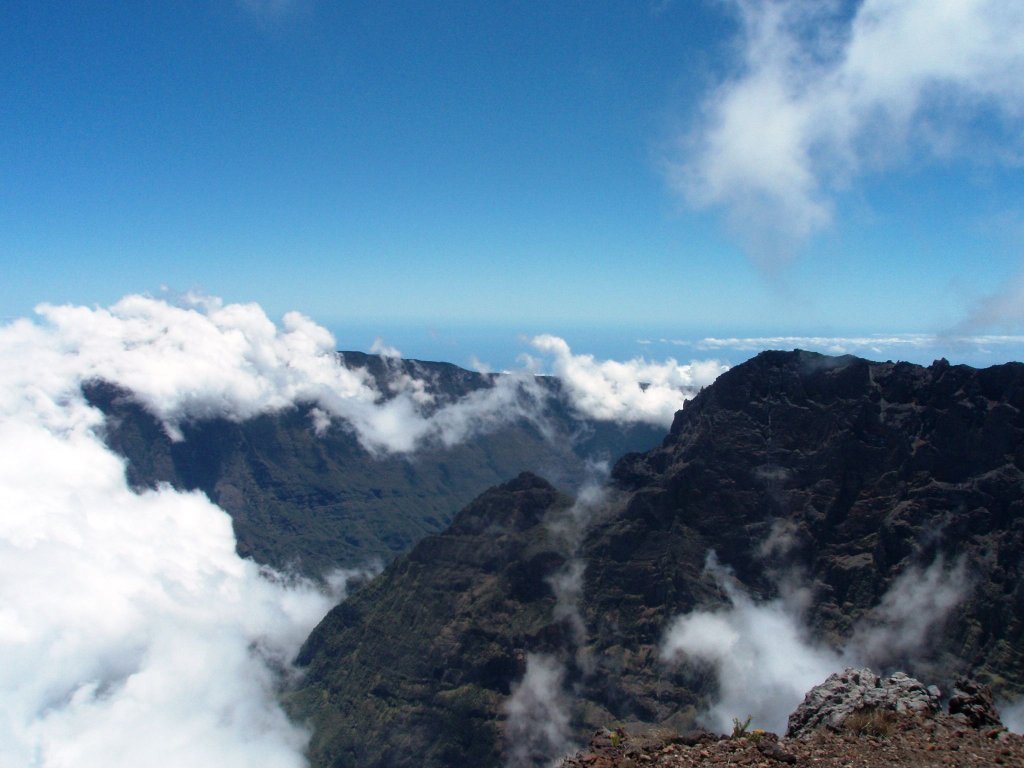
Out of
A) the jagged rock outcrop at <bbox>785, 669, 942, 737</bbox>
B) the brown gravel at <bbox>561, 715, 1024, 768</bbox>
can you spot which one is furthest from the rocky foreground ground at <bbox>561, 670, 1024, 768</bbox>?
the jagged rock outcrop at <bbox>785, 669, 942, 737</bbox>

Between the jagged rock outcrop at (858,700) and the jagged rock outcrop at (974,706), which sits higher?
the jagged rock outcrop at (974,706)

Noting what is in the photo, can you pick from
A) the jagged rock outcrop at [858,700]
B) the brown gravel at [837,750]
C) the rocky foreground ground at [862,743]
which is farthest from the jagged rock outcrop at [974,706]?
the jagged rock outcrop at [858,700]

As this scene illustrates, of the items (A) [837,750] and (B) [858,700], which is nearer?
(A) [837,750]

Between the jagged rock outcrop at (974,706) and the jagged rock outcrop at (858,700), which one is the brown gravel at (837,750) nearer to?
the jagged rock outcrop at (974,706)

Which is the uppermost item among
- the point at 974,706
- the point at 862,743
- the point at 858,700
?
the point at 974,706

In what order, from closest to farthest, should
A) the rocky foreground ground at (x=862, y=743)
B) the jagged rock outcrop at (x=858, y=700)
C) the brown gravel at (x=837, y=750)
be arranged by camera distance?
the brown gravel at (x=837, y=750) → the rocky foreground ground at (x=862, y=743) → the jagged rock outcrop at (x=858, y=700)

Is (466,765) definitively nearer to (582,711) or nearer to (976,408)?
(582,711)

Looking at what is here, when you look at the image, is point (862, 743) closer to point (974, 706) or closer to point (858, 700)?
point (974, 706)

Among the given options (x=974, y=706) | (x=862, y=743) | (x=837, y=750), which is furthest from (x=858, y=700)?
(x=837, y=750)
